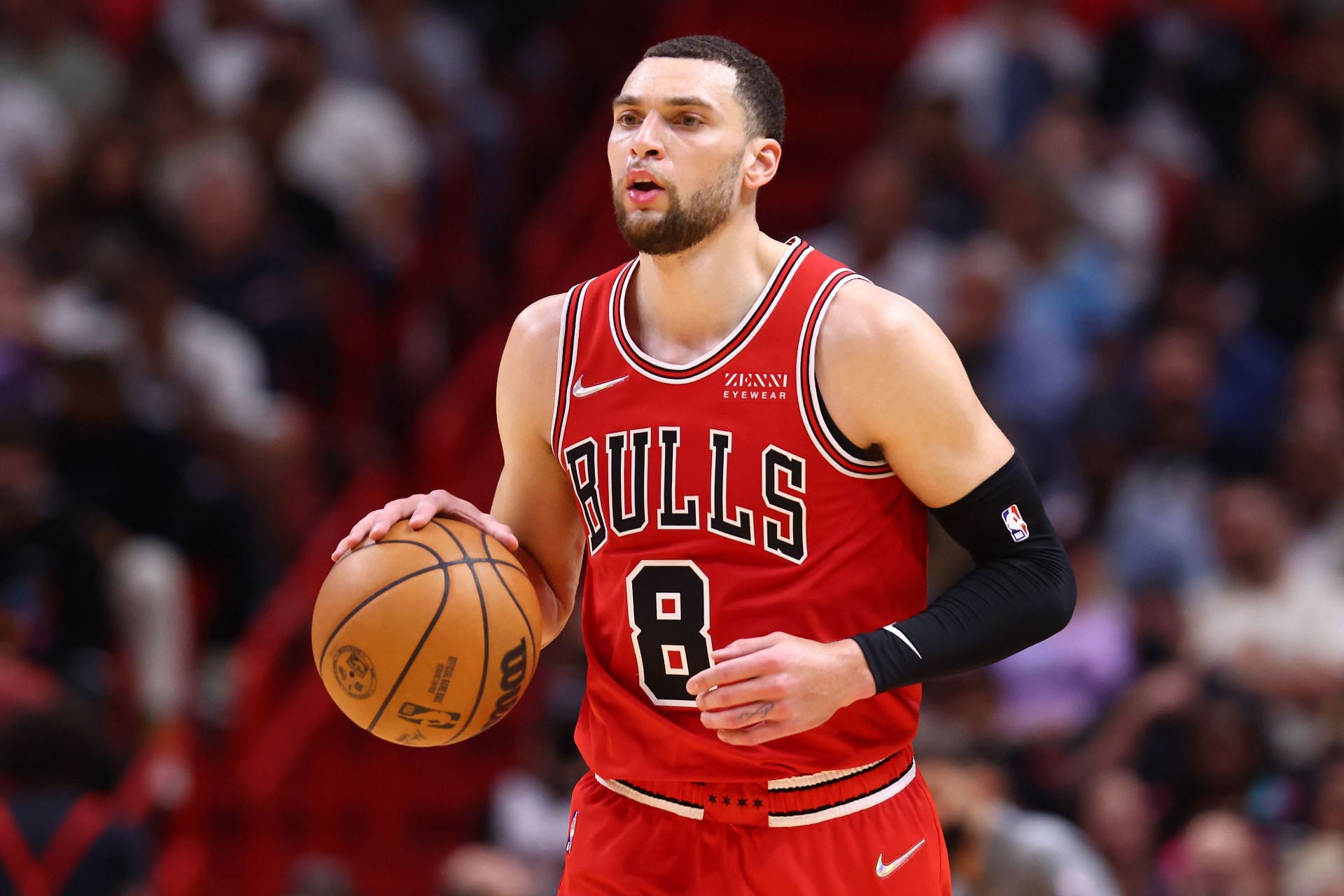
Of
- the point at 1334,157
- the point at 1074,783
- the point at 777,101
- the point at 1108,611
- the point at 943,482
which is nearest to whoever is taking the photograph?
the point at 943,482

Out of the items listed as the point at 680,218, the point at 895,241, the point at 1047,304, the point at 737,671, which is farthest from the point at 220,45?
the point at 737,671

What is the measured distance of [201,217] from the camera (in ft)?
32.8

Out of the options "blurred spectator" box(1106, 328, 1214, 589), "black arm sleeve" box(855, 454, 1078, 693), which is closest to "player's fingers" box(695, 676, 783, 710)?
"black arm sleeve" box(855, 454, 1078, 693)

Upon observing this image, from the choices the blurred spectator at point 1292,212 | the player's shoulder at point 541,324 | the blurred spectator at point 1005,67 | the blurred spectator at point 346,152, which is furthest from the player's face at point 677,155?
the blurred spectator at point 346,152

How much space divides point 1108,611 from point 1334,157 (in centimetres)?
339

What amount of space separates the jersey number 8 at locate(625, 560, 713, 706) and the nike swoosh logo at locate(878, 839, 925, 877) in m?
0.52

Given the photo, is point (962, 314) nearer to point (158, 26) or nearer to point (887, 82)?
point (887, 82)

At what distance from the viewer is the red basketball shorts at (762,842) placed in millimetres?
3836

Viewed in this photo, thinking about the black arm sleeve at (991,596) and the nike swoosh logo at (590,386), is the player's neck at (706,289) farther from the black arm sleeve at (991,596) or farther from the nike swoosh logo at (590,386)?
the black arm sleeve at (991,596)

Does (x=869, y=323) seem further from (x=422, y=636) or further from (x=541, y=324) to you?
(x=422, y=636)

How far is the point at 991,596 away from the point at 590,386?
0.97 metres

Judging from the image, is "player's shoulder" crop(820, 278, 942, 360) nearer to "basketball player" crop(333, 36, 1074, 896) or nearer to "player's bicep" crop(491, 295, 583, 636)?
"basketball player" crop(333, 36, 1074, 896)

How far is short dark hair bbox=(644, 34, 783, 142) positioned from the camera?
13.0ft

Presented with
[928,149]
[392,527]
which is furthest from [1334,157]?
[392,527]
